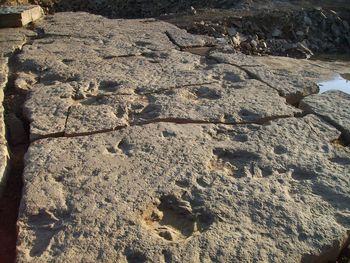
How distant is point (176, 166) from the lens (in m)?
1.92

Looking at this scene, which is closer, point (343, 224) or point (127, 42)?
point (343, 224)

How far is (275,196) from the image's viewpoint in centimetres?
175

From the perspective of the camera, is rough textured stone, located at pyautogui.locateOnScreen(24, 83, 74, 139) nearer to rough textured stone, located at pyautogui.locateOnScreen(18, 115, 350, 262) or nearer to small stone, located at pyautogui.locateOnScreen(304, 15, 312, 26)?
rough textured stone, located at pyautogui.locateOnScreen(18, 115, 350, 262)

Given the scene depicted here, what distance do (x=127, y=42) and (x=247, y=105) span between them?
144cm

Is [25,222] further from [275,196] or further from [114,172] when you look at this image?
[275,196]

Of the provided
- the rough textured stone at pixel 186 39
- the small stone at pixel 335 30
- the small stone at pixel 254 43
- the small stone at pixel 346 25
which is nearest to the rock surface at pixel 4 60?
the rough textured stone at pixel 186 39

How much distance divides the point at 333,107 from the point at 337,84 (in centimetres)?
65

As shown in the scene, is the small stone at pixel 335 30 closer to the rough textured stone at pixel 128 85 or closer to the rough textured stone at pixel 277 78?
the rough textured stone at pixel 128 85

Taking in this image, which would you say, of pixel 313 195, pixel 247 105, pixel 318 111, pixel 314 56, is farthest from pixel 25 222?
pixel 314 56

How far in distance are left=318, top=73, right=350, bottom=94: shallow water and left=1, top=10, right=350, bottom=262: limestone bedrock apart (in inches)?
7.7

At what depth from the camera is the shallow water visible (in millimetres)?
2938

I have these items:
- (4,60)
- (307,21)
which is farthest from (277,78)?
(307,21)

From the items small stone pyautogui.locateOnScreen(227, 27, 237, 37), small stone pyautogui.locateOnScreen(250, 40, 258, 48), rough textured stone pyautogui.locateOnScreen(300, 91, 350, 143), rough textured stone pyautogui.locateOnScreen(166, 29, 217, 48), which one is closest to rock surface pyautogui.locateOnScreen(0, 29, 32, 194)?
rough textured stone pyautogui.locateOnScreen(166, 29, 217, 48)

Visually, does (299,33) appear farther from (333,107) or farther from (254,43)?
(333,107)
